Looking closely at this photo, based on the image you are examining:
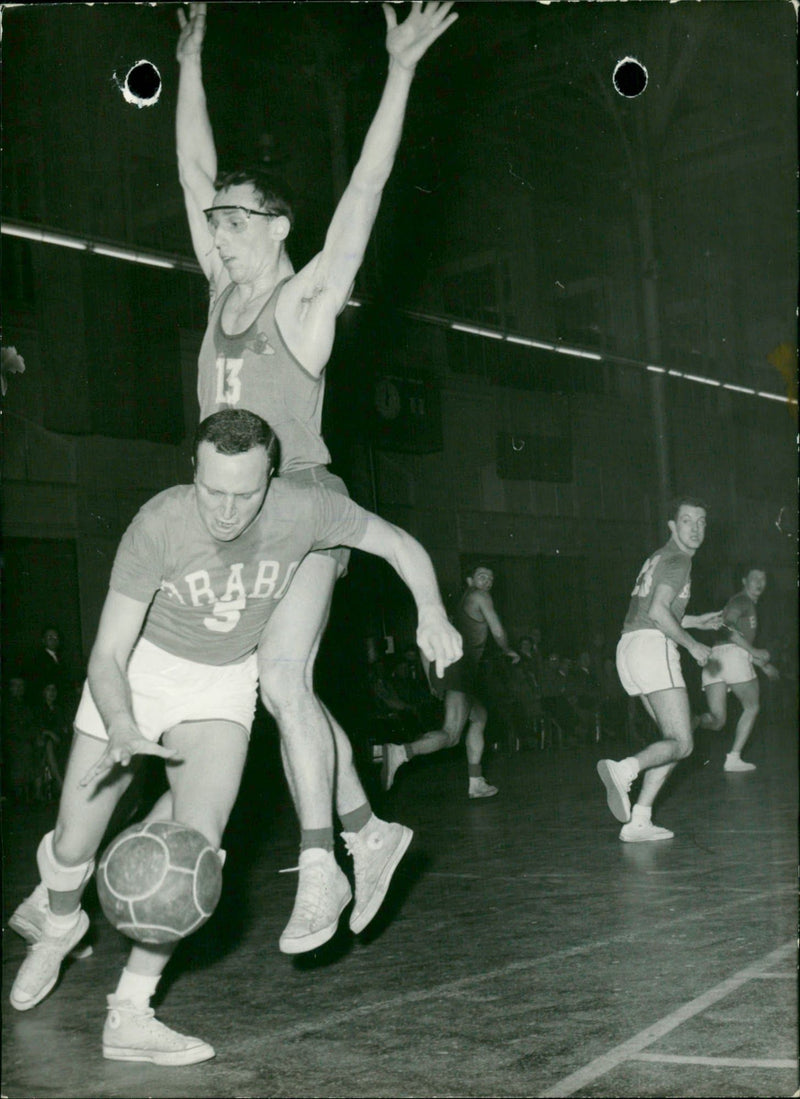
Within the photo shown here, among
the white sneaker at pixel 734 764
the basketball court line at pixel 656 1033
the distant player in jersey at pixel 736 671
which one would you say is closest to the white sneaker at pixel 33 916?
the basketball court line at pixel 656 1033

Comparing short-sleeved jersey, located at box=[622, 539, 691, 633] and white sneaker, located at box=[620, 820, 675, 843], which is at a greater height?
short-sleeved jersey, located at box=[622, 539, 691, 633]

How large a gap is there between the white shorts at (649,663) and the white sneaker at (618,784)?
47cm

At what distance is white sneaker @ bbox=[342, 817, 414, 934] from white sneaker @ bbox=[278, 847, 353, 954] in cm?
28

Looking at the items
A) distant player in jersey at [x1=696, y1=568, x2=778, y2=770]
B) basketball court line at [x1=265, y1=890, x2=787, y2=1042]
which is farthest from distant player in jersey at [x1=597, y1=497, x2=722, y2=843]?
distant player in jersey at [x1=696, y1=568, x2=778, y2=770]

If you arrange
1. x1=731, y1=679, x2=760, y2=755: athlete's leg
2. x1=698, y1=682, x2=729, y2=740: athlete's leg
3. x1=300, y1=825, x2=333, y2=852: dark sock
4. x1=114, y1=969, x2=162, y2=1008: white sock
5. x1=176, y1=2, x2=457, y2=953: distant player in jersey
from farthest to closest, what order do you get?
x1=731, y1=679, x2=760, y2=755: athlete's leg < x1=698, y1=682, x2=729, y2=740: athlete's leg < x1=176, y1=2, x2=457, y2=953: distant player in jersey < x1=300, y1=825, x2=333, y2=852: dark sock < x1=114, y1=969, x2=162, y2=1008: white sock

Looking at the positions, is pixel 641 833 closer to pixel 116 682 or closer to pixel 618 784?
pixel 618 784

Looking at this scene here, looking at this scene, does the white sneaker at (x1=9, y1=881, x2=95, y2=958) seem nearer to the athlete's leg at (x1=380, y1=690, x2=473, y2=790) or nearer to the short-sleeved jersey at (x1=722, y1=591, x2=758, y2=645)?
the athlete's leg at (x1=380, y1=690, x2=473, y2=790)

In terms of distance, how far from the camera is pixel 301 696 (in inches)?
172

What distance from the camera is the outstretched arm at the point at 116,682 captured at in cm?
341

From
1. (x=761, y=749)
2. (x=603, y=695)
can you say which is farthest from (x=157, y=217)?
(x=761, y=749)

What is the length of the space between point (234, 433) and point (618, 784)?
15.1 ft

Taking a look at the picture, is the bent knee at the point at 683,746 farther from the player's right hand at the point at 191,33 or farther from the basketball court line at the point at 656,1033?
the player's right hand at the point at 191,33

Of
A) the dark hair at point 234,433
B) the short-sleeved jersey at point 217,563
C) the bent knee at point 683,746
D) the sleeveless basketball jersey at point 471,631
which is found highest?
the dark hair at point 234,433

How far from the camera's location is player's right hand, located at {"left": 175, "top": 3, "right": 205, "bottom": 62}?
486 cm
